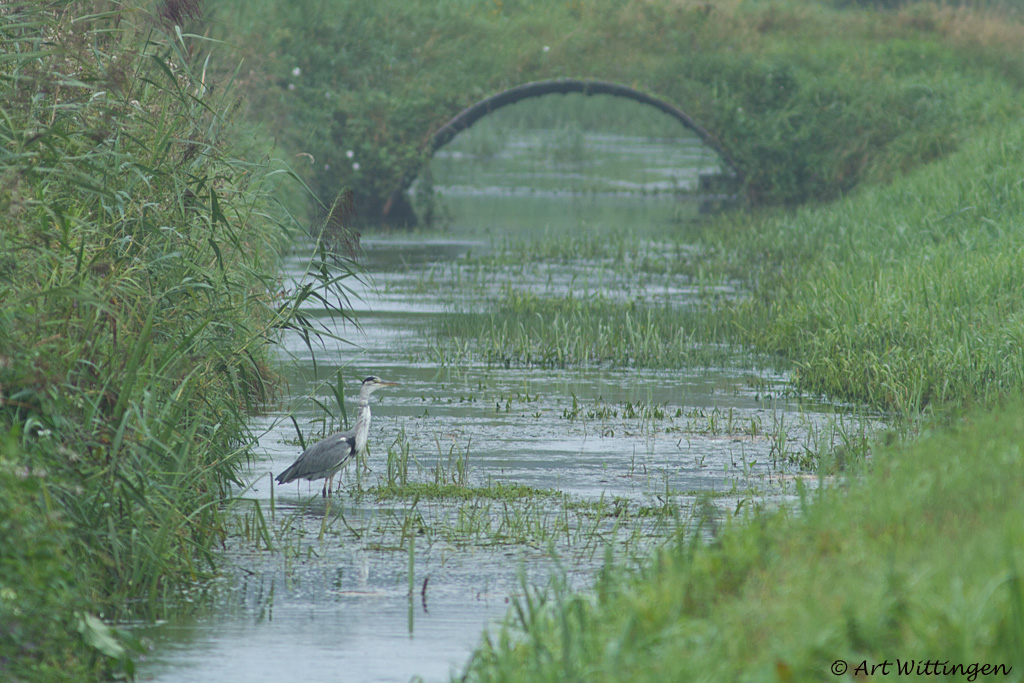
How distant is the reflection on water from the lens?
21.0 feet

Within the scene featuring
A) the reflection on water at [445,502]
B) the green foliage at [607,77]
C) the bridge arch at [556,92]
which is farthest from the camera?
the bridge arch at [556,92]

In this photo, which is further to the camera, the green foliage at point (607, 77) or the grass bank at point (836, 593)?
the green foliage at point (607, 77)

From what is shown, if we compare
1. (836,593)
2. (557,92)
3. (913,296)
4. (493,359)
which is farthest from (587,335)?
(557,92)

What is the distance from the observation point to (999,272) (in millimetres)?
12742

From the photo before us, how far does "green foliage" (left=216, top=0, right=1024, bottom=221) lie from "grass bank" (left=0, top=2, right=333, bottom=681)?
19666 millimetres

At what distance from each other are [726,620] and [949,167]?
1790cm

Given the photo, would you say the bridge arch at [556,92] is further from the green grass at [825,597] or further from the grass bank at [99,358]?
the green grass at [825,597]

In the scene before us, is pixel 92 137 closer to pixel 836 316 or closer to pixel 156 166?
pixel 156 166

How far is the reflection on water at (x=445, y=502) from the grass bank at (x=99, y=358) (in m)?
0.37

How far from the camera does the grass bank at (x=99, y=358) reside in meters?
5.70

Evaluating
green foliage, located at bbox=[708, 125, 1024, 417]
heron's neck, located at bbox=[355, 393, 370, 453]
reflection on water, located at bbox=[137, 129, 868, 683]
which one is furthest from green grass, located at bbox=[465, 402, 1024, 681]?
heron's neck, located at bbox=[355, 393, 370, 453]

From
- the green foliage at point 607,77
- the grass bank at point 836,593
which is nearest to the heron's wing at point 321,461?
the grass bank at point 836,593

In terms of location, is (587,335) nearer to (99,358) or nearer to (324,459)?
(324,459)

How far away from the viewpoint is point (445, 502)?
8750mm
